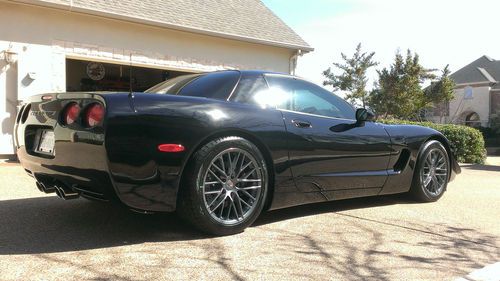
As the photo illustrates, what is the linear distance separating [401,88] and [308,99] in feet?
77.9

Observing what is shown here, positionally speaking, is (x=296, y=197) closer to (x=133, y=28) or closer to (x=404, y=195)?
(x=404, y=195)

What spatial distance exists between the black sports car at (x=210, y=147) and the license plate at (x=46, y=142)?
0.01m

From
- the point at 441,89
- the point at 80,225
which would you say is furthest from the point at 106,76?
the point at 441,89

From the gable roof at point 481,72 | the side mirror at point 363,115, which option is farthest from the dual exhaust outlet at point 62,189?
the gable roof at point 481,72

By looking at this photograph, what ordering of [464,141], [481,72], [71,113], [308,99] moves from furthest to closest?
[481,72], [464,141], [308,99], [71,113]

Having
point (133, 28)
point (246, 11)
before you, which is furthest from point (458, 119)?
point (133, 28)

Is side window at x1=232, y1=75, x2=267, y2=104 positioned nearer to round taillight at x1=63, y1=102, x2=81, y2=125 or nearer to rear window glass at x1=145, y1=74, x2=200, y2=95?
rear window glass at x1=145, y1=74, x2=200, y2=95

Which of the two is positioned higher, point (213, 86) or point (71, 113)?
point (213, 86)

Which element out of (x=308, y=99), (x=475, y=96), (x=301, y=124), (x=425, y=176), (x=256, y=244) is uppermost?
(x=475, y=96)

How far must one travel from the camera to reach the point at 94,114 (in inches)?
131

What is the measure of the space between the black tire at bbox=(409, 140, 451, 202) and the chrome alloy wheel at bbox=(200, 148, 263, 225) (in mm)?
2324

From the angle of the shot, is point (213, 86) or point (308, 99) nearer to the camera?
point (213, 86)

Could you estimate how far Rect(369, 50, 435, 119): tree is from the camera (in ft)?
86.6

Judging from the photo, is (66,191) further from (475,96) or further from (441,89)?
(475,96)
